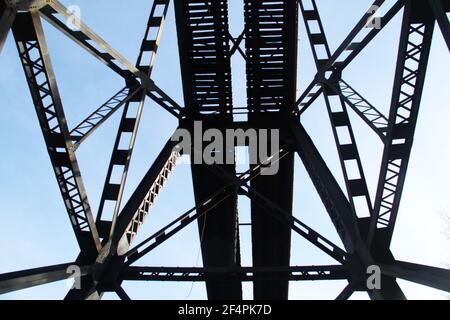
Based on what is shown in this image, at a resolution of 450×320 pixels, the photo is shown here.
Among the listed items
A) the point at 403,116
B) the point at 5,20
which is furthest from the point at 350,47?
the point at 5,20

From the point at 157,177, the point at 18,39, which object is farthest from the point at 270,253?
the point at 18,39

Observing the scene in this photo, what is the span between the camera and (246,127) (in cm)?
1542

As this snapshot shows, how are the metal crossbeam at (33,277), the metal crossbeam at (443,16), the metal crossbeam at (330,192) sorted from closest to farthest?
1. the metal crossbeam at (443,16)
2. the metal crossbeam at (33,277)
3. the metal crossbeam at (330,192)

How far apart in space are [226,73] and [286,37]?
2.58 m

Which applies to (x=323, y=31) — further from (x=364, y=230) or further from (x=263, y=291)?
(x=263, y=291)

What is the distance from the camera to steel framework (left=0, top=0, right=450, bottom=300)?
7.85 metres

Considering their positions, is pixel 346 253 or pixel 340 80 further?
pixel 340 80

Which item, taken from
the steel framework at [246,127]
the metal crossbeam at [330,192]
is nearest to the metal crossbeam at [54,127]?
the steel framework at [246,127]

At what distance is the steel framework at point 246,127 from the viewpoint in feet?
25.8

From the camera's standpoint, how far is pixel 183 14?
14.0m

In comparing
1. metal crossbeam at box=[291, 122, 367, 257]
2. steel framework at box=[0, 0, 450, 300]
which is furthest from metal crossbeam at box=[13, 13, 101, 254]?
metal crossbeam at box=[291, 122, 367, 257]

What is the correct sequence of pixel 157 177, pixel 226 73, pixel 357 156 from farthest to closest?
pixel 226 73
pixel 157 177
pixel 357 156

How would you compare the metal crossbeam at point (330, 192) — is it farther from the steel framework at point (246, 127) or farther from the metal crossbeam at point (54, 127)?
the metal crossbeam at point (54, 127)

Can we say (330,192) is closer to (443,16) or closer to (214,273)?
(214,273)
